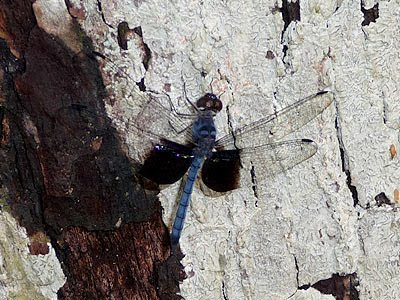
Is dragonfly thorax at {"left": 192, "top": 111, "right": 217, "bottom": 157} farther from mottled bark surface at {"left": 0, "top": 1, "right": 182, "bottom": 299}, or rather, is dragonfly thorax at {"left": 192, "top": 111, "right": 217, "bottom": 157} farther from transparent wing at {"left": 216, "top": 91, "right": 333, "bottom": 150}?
mottled bark surface at {"left": 0, "top": 1, "right": 182, "bottom": 299}

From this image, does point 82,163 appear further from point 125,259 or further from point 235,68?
point 235,68

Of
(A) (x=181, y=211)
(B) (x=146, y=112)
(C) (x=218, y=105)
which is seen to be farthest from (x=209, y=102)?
(A) (x=181, y=211)

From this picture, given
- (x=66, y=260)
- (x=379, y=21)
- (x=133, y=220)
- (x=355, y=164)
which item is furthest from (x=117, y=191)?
(x=379, y=21)

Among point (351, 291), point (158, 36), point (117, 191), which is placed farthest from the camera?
point (351, 291)

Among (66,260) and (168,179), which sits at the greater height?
(168,179)

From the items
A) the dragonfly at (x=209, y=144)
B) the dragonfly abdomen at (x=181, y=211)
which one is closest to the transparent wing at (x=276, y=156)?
the dragonfly at (x=209, y=144)

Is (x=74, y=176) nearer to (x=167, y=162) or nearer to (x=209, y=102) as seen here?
(x=167, y=162)
